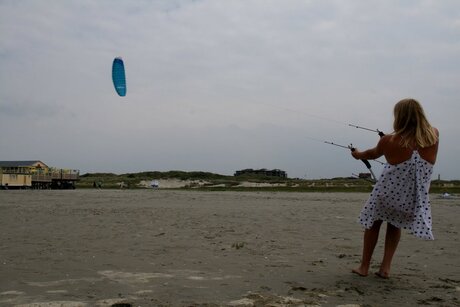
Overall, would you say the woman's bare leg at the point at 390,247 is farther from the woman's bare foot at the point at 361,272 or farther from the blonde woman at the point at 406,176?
the woman's bare foot at the point at 361,272

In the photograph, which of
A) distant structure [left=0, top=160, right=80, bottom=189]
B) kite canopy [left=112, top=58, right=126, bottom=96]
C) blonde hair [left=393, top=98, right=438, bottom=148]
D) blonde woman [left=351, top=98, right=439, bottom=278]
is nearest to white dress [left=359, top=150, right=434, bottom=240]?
blonde woman [left=351, top=98, right=439, bottom=278]

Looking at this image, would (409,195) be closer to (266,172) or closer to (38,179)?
(38,179)

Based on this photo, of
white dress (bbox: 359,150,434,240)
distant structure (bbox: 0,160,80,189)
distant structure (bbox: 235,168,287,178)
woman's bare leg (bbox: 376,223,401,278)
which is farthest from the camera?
distant structure (bbox: 235,168,287,178)

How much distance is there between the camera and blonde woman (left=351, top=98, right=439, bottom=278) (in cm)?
464

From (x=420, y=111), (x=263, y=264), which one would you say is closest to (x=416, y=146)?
(x=420, y=111)

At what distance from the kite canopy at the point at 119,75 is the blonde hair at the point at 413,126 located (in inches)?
386

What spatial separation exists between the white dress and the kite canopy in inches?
389

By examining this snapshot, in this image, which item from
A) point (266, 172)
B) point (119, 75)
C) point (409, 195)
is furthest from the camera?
point (266, 172)

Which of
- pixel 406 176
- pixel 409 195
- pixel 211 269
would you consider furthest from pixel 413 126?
pixel 211 269

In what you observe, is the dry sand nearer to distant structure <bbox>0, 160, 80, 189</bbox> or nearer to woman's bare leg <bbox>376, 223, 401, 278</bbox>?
woman's bare leg <bbox>376, 223, 401, 278</bbox>

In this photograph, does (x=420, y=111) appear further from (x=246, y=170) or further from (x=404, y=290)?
(x=246, y=170)

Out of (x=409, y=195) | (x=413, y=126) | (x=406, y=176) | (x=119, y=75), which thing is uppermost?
(x=119, y=75)

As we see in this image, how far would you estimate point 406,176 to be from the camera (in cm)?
467

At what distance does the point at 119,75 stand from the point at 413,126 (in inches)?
403
